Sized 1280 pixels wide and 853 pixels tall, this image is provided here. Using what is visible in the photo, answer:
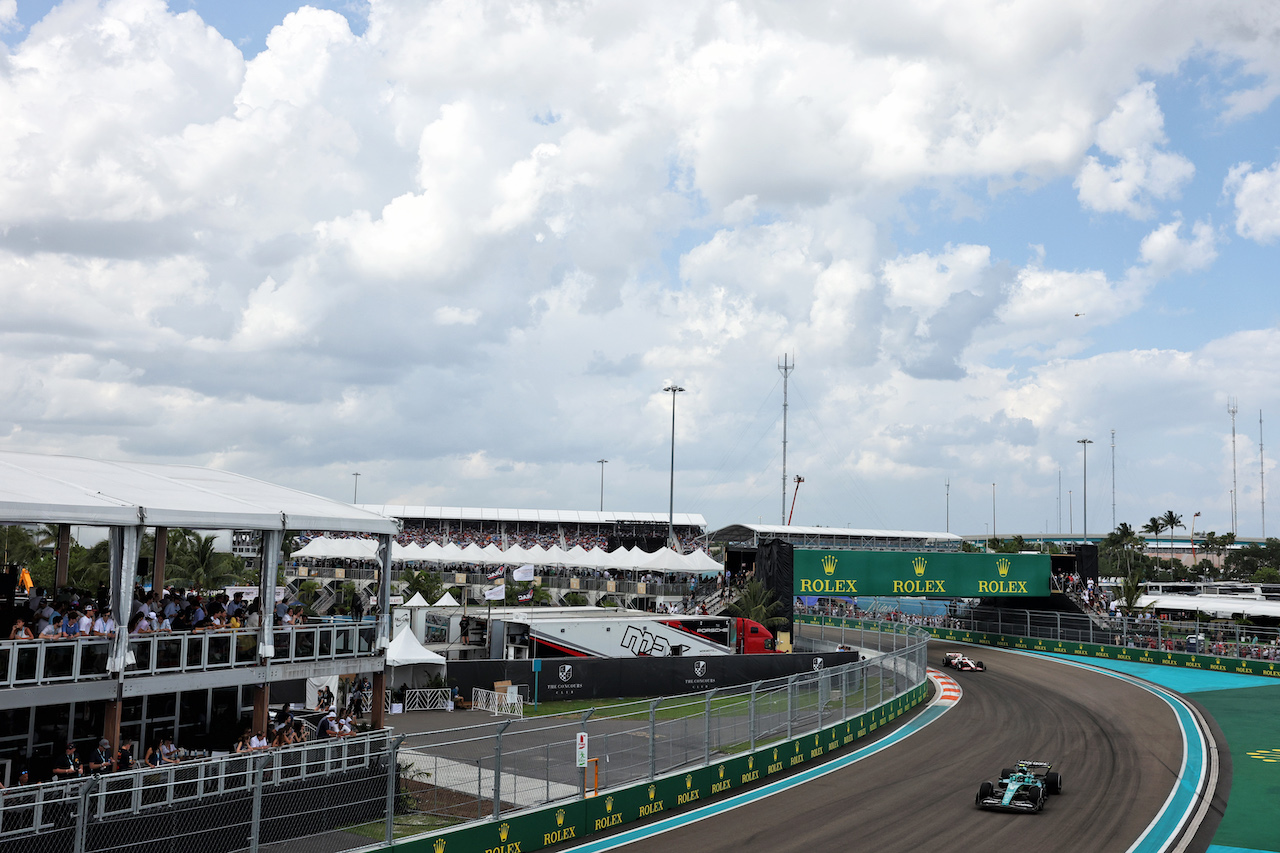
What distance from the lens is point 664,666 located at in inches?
1420

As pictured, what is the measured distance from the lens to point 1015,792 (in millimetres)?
20344

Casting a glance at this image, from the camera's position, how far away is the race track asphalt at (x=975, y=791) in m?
18.1

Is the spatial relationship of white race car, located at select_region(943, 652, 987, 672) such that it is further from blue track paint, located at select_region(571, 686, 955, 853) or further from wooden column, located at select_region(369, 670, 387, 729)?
wooden column, located at select_region(369, 670, 387, 729)

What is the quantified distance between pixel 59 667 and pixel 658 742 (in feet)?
39.4

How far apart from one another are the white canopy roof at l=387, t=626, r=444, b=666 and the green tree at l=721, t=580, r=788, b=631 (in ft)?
59.8

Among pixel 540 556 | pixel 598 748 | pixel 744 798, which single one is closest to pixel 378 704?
pixel 598 748

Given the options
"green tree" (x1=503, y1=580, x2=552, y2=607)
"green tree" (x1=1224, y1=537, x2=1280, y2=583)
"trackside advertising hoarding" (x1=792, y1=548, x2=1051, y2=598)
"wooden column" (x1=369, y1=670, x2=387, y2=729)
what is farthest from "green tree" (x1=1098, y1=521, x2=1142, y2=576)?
"wooden column" (x1=369, y1=670, x2=387, y2=729)

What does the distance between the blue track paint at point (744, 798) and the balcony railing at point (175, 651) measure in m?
6.32

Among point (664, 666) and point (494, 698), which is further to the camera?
point (664, 666)

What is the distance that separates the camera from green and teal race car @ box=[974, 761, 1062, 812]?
2014 centimetres

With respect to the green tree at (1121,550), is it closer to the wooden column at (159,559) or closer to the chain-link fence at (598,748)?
the chain-link fence at (598,748)

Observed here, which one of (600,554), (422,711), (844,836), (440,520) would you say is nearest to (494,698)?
(422,711)

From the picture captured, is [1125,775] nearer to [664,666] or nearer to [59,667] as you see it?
[664,666]

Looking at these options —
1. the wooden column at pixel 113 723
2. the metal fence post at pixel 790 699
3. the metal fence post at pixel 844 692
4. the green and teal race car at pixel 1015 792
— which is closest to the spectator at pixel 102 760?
the wooden column at pixel 113 723
